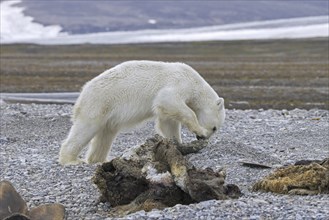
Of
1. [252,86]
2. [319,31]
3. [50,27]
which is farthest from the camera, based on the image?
[50,27]

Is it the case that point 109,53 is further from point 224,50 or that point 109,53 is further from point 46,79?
point 46,79

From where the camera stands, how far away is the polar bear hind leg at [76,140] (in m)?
11.4

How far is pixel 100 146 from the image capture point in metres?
12.0

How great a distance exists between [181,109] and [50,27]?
347ft

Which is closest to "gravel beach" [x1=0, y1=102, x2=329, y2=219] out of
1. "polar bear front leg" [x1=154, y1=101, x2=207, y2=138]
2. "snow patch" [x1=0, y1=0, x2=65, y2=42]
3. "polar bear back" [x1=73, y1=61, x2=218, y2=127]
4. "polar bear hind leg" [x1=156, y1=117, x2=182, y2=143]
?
"polar bear hind leg" [x1=156, y1=117, x2=182, y2=143]

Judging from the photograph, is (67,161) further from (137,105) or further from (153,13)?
(153,13)

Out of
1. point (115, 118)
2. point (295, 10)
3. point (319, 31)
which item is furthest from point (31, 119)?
point (295, 10)

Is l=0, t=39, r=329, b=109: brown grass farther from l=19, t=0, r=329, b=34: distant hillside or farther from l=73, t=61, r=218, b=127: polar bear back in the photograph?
l=19, t=0, r=329, b=34: distant hillside

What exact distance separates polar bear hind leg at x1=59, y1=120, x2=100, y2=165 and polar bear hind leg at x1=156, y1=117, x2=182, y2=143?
1171 millimetres

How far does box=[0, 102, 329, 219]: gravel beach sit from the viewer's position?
26.7 ft

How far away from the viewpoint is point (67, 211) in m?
8.85

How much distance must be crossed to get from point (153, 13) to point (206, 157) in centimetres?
11858

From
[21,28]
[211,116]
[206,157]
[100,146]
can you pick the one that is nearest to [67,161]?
[100,146]

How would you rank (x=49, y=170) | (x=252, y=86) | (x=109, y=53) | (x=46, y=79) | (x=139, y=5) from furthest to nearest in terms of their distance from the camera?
1. (x=139, y=5)
2. (x=109, y=53)
3. (x=46, y=79)
4. (x=252, y=86)
5. (x=49, y=170)
